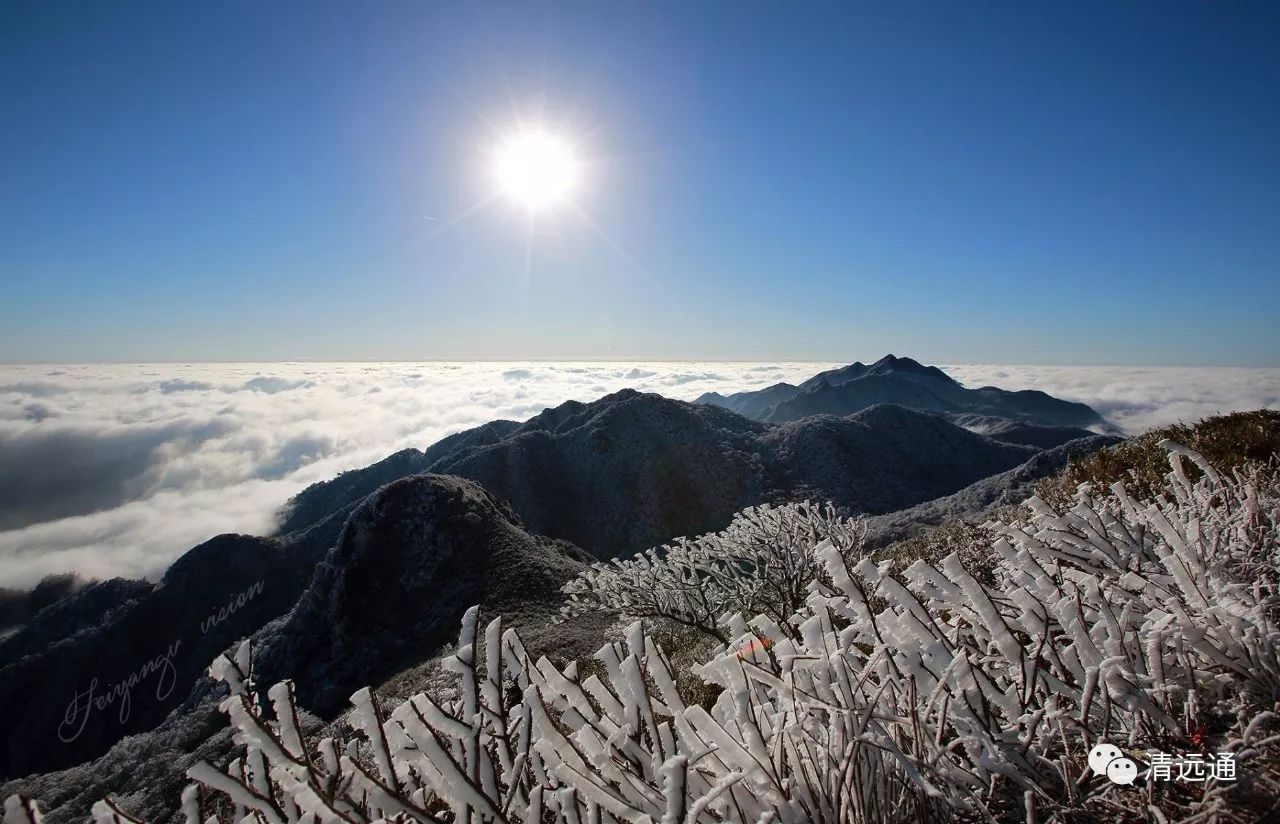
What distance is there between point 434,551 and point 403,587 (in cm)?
466

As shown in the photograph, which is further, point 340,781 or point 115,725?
point 115,725

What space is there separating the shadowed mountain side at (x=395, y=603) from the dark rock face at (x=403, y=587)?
0.12m

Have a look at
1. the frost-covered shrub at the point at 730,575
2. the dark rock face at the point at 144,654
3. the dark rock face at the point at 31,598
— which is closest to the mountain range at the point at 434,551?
the dark rock face at the point at 144,654

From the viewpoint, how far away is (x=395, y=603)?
57.8 meters

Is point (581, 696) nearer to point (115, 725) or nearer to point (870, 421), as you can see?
point (115, 725)

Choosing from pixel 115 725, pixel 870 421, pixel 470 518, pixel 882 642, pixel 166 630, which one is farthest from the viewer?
pixel 870 421

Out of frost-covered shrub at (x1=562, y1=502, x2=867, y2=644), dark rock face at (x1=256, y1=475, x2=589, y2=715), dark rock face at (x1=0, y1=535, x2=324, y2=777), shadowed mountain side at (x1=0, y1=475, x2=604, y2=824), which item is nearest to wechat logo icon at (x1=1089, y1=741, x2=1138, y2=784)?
frost-covered shrub at (x1=562, y1=502, x2=867, y2=644)

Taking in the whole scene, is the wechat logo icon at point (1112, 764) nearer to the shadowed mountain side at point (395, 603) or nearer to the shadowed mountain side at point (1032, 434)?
the shadowed mountain side at point (395, 603)

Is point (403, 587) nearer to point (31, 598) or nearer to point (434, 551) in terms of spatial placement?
point (434, 551)

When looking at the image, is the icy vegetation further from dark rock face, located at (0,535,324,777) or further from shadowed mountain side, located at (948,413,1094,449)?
shadowed mountain side, located at (948,413,1094,449)

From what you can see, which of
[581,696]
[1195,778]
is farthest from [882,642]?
[581,696]

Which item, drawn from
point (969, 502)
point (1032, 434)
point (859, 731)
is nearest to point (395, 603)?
point (859, 731)

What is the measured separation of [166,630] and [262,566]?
15940mm

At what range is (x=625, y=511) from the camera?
108 m
